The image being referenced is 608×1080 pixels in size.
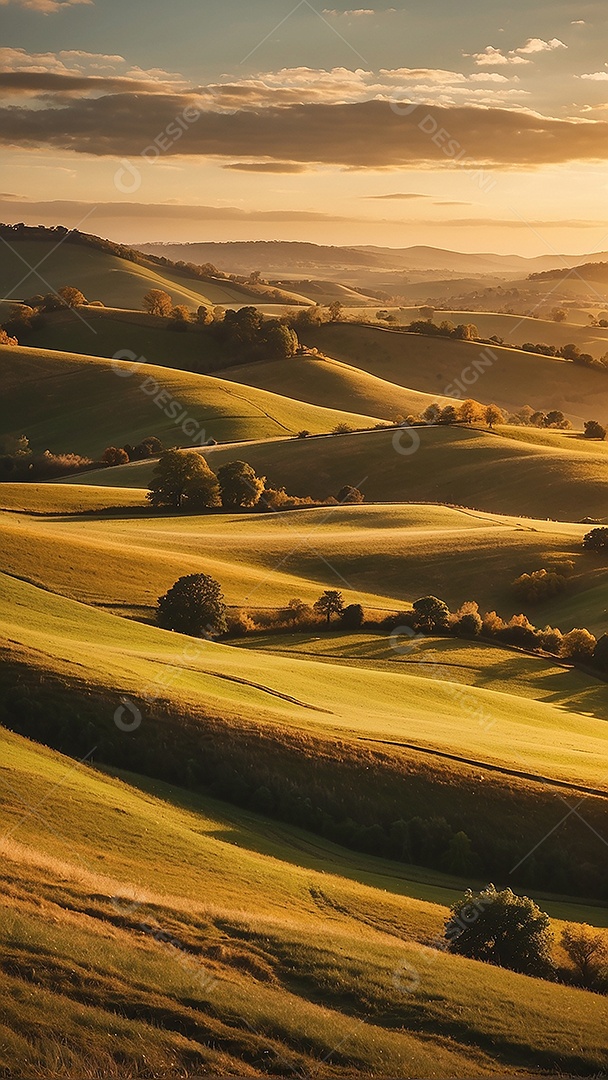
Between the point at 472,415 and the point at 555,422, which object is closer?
the point at 472,415

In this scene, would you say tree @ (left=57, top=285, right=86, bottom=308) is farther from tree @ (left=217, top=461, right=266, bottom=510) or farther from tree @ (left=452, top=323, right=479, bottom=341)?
tree @ (left=217, top=461, right=266, bottom=510)

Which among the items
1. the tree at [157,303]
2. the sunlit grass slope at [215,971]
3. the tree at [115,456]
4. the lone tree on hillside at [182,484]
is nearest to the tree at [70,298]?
the tree at [157,303]

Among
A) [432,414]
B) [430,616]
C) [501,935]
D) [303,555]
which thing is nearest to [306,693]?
[501,935]

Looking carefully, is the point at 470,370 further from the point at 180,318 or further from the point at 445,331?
the point at 180,318

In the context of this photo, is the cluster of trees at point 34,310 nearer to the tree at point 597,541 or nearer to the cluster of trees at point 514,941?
the tree at point 597,541

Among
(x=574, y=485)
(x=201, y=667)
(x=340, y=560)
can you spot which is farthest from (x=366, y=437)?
(x=201, y=667)
